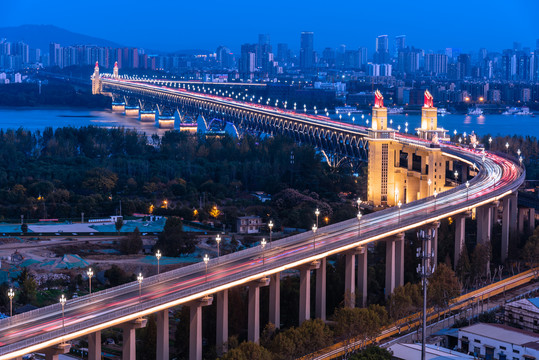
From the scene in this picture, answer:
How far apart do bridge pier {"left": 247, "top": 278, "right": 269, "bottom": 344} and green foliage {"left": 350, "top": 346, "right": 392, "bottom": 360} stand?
5.84 feet

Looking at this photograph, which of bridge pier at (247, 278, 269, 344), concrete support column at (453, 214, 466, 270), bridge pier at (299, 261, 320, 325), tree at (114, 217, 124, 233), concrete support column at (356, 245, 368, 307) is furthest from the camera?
tree at (114, 217, 124, 233)

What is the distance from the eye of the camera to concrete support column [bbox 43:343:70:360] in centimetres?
1206

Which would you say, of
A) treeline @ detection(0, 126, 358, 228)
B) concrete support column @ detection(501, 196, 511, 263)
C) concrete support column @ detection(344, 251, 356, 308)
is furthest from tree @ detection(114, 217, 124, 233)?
concrete support column @ detection(501, 196, 511, 263)

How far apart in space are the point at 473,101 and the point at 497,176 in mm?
64116

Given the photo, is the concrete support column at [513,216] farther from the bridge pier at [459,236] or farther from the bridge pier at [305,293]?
the bridge pier at [305,293]

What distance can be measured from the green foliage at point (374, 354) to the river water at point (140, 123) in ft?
146

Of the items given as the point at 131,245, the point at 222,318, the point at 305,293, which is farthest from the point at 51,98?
the point at 222,318

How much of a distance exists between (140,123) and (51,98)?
23.1 metres

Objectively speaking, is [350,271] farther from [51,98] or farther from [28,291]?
[51,98]

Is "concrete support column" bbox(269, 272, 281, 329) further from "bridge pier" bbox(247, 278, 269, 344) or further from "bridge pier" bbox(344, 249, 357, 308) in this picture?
"bridge pier" bbox(344, 249, 357, 308)

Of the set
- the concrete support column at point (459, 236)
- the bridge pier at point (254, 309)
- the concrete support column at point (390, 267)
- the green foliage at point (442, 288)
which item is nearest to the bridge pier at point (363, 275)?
the concrete support column at point (390, 267)

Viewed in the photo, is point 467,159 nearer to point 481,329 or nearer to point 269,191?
point 269,191

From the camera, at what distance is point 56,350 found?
39.7 feet

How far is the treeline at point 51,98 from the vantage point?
3378 inches
